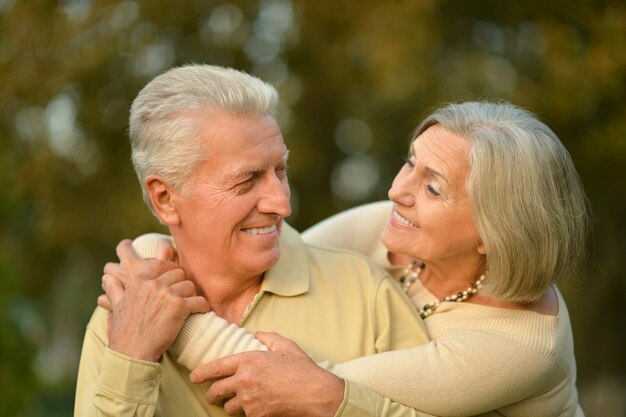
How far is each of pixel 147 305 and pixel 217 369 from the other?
12.1 inches

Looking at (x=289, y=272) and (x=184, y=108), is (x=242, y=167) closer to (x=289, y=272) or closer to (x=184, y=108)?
(x=184, y=108)

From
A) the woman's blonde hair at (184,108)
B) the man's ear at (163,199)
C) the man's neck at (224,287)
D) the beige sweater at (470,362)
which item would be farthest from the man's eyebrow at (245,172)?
the beige sweater at (470,362)

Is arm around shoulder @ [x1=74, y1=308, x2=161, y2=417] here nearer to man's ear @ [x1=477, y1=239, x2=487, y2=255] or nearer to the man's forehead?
the man's forehead

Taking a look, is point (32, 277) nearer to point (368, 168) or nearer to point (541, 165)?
point (368, 168)

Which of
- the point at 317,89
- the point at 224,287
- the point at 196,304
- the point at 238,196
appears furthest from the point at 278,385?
the point at 317,89

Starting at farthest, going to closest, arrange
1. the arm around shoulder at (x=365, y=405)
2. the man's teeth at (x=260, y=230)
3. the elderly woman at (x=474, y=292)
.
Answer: the man's teeth at (x=260, y=230)
the elderly woman at (x=474, y=292)
the arm around shoulder at (x=365, y=405)

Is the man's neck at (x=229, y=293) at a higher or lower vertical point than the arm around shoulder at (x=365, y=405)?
higher

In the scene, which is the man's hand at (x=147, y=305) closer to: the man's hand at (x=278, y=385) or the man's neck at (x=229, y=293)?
the man's neck at (x=229, y=293)

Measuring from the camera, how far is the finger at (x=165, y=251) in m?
3.11

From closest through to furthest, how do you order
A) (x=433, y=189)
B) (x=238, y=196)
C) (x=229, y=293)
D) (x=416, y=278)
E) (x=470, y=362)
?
(x=470, y=362), (x=238, y=196), (x=433, y=189), (x=229, y=293), (x=416, y=278)

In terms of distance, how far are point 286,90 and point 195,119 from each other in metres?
6.10

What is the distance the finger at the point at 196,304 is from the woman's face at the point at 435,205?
0.67 m

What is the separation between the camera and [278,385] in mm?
2605

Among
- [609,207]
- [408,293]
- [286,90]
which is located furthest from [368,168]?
[408,293]
